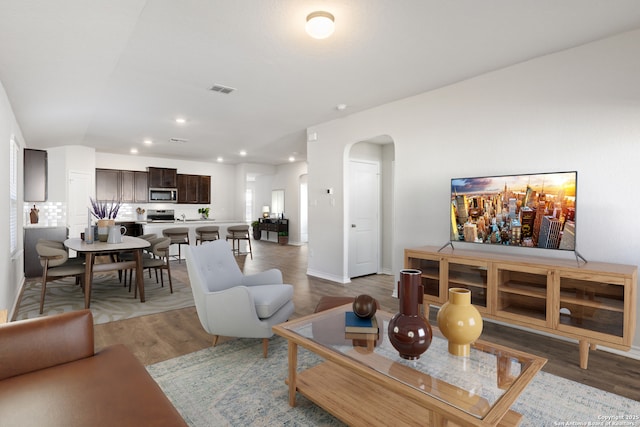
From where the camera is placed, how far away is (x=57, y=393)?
139 centimetres

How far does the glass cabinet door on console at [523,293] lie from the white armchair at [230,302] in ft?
6.50


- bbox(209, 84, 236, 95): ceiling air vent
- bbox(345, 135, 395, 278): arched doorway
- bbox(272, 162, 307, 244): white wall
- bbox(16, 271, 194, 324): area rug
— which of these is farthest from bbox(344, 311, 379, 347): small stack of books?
bbox(272, 162, 307, 244): white wall

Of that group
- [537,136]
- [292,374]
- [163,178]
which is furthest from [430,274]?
[163,178]

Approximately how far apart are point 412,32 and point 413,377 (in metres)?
2.56

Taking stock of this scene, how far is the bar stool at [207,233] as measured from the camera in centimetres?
744

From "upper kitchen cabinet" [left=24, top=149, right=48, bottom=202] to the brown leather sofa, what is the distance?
537 centimetres

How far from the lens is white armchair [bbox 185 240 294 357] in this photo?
2.64m

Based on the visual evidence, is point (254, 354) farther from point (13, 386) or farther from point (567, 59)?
point (567, 59)

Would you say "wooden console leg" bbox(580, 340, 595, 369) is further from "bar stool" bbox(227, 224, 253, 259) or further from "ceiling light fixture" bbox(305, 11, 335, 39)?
"bar stool" bbox(227, 224, 253, 259)

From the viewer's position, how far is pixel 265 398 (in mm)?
2141

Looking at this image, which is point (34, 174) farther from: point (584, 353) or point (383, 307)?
point (584, 353)

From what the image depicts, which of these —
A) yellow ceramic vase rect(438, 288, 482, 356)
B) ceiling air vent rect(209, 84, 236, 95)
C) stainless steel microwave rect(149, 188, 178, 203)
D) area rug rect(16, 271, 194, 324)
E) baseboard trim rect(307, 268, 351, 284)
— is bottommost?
area rug rect(16, 271, 194, 324)

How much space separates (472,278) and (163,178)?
8674 mm

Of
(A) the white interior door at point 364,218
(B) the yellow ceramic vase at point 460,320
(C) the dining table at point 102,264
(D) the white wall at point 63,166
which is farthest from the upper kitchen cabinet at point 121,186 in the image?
(B) the yellow ceramic vase at point 460,320
